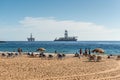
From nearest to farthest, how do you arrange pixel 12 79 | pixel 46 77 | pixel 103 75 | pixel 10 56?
pixel 12 79 < pixel 46 77 < pixel 103 75 < pixel 10 56

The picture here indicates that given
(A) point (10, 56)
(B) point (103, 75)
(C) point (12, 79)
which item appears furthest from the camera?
(A) point (10, 56)

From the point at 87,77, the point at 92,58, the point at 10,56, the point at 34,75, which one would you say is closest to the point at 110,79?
the point at 87,77

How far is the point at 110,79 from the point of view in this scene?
18344 millimetres

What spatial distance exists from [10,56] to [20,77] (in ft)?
63.5

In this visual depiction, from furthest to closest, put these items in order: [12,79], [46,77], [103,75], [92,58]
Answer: [92,58] → [103,75] → [46,77] → [12,79]

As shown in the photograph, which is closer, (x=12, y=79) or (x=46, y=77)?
(x=12, y=79)

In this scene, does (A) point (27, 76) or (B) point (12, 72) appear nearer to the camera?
(A) point (27, 76)

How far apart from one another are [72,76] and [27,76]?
3.33 meters

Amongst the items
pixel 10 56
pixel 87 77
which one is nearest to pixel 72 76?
pixel 87 77

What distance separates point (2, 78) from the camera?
58.1ft

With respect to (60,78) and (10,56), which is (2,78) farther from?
(10,56)

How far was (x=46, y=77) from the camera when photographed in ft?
61.5

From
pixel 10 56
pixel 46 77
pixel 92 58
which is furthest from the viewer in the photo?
pixel 10 56

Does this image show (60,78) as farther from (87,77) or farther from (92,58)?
(92,58)
